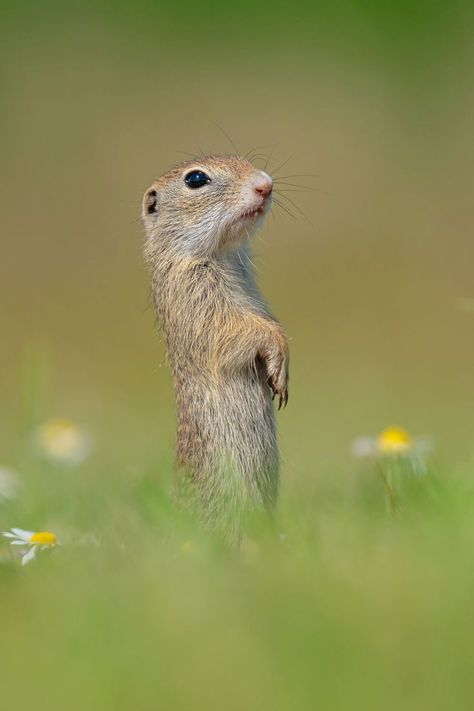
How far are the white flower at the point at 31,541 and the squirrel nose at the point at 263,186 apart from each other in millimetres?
1557

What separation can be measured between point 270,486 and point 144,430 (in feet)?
10.9

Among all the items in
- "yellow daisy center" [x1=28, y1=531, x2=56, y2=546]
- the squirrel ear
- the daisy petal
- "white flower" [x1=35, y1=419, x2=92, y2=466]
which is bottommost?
"yellow daisy center" [x1=28, y1=531, x2=56, y2=546]

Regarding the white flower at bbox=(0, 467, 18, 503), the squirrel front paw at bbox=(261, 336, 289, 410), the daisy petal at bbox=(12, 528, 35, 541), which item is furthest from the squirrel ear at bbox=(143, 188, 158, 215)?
the daisy petal at bbox=(12, 528, 35, 541)

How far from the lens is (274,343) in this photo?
4715 millimetres

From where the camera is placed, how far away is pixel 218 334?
4773mm

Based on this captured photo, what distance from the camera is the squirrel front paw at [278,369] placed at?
4672 millimetres

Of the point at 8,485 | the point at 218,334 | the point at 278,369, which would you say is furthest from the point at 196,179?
the point at 8,485

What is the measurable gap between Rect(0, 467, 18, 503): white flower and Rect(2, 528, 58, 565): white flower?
2.81 feet

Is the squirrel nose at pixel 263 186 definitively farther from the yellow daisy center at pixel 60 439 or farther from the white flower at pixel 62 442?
the yellow daisy center at pixel 60 439

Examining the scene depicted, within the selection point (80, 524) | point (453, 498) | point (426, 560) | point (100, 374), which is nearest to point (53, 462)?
point (80, 524)

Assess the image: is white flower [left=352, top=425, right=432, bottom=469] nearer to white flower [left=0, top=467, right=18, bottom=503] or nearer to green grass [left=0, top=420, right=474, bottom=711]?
green grass [left=0, top=420, right=474, bottom=711]

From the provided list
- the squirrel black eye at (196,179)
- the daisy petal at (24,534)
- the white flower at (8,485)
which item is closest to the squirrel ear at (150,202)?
the squirrel black eye at (196,179)

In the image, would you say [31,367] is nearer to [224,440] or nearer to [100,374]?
[224,440]

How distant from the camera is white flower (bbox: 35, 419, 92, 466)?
617 cm
